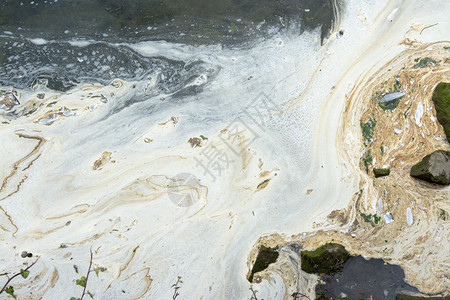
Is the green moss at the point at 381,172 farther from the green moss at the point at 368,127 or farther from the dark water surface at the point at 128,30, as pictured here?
the dark water surface at the point at 128,30

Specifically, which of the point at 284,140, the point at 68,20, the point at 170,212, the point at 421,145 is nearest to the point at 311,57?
the point at 284,140

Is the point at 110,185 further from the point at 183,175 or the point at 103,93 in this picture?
the point at 103,93

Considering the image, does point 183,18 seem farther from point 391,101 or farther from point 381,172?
point 381,172

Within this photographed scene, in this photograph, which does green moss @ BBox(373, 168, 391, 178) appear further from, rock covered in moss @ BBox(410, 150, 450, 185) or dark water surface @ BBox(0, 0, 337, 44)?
dark water surface @ BBox(0, 0, 337, 44)

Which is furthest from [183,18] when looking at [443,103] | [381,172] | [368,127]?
[443,103]

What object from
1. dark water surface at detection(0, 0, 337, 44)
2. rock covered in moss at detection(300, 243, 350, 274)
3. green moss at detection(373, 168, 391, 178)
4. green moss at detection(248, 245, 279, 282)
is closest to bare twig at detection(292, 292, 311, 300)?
rock covered in moss at detection(300, 243, 350, 274)

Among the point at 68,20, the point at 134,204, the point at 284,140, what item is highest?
the point at 68,20
